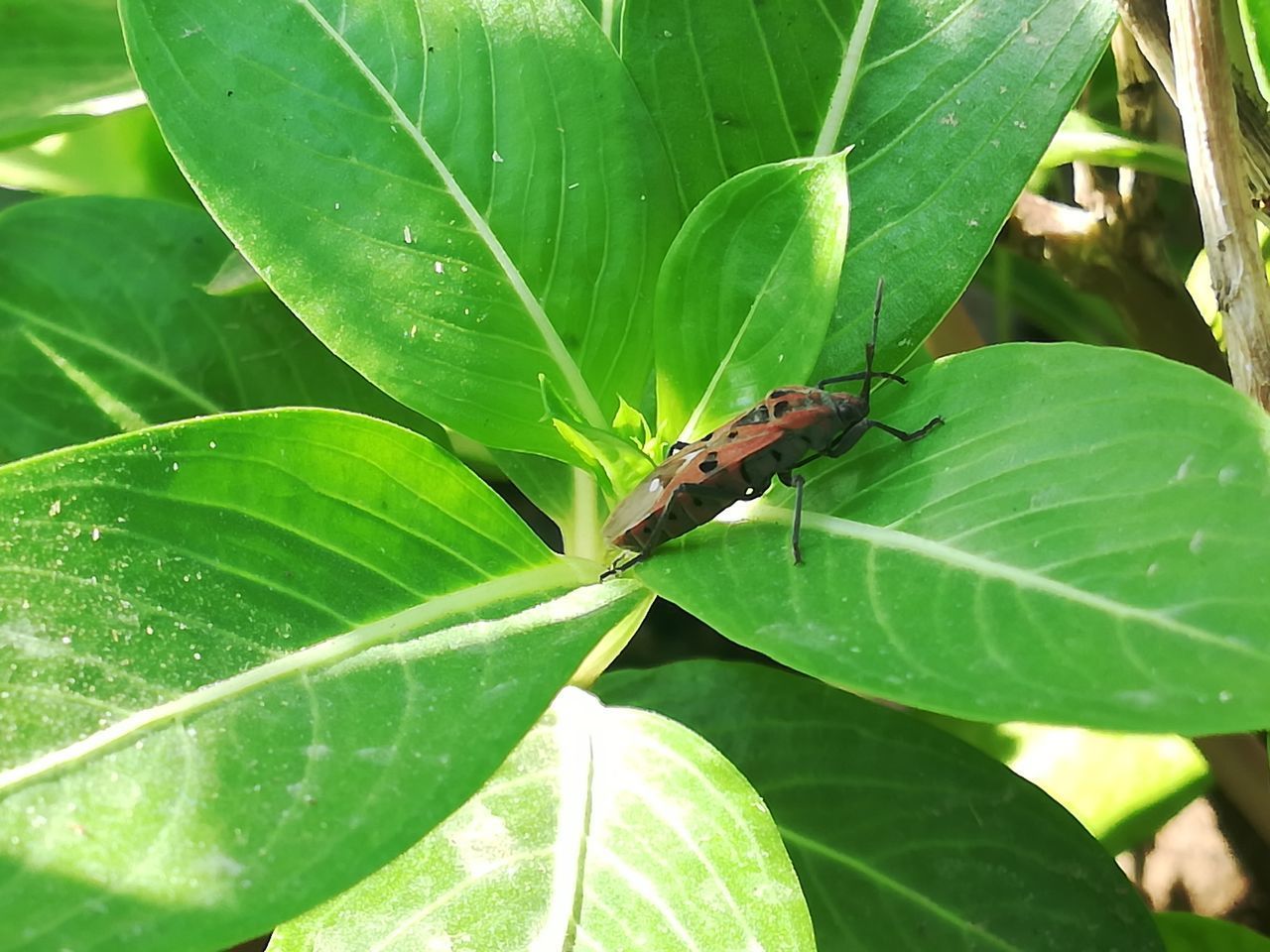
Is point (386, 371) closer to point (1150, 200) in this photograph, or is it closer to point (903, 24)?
point (903, 24)

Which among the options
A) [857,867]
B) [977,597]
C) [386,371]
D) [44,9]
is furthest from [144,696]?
[44,9]

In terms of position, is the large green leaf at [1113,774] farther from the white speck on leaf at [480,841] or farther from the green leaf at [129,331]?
the green leaf at [129,331]

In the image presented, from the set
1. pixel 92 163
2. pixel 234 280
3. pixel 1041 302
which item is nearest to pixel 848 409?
pixel 234 280

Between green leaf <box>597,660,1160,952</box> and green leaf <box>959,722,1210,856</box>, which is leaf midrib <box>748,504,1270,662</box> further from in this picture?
green leaf <box>959,722,1210,856</box>

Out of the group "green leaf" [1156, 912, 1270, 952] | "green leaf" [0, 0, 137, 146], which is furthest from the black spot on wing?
"green leaf" [0, 0, 137, 146]

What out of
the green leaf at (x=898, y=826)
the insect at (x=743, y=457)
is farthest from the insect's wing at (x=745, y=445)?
the green leaf at (x=898, y=826)

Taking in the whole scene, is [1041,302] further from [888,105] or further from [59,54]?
[59,54]
